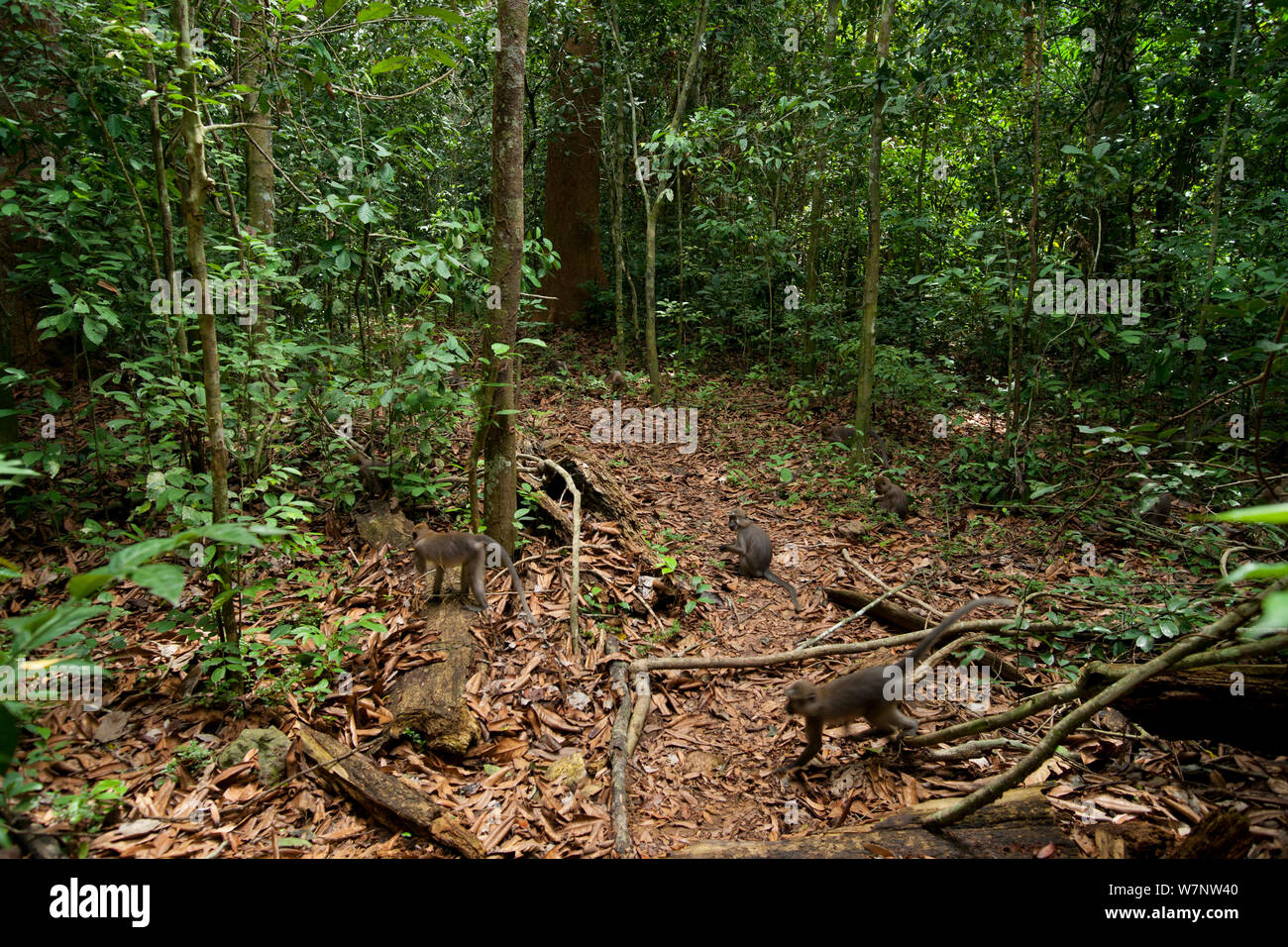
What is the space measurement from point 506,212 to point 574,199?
995 centimetres

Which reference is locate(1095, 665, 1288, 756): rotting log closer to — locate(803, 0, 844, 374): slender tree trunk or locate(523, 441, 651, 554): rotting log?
locate(523, 441, 651, 554): rotting log

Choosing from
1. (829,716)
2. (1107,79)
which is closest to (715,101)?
(1107,79)

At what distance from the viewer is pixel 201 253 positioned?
120 inches

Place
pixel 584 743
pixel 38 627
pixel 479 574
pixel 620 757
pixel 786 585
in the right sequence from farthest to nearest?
pixel 786 585 → pixel 479 574 → pixel 584 743 → pixel 620 757 → pixel 38 627

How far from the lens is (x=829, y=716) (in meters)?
3.72

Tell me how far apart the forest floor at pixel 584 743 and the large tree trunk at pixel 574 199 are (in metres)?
9.24

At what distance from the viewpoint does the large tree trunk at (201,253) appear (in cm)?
291

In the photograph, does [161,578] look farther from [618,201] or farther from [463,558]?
[618,201]

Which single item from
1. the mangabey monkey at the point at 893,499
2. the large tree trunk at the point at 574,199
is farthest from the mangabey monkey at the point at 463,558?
the large tree trunk at the point at 574,199

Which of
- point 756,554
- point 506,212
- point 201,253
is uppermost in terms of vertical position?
point 506,212

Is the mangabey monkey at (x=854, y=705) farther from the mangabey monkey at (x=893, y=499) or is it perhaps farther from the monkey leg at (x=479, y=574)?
the mangabey monkey at (x=893, y=499)

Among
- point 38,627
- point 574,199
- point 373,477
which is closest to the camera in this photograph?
point 38,627

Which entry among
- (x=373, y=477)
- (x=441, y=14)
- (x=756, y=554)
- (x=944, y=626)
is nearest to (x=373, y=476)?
(x=373, y=477)
